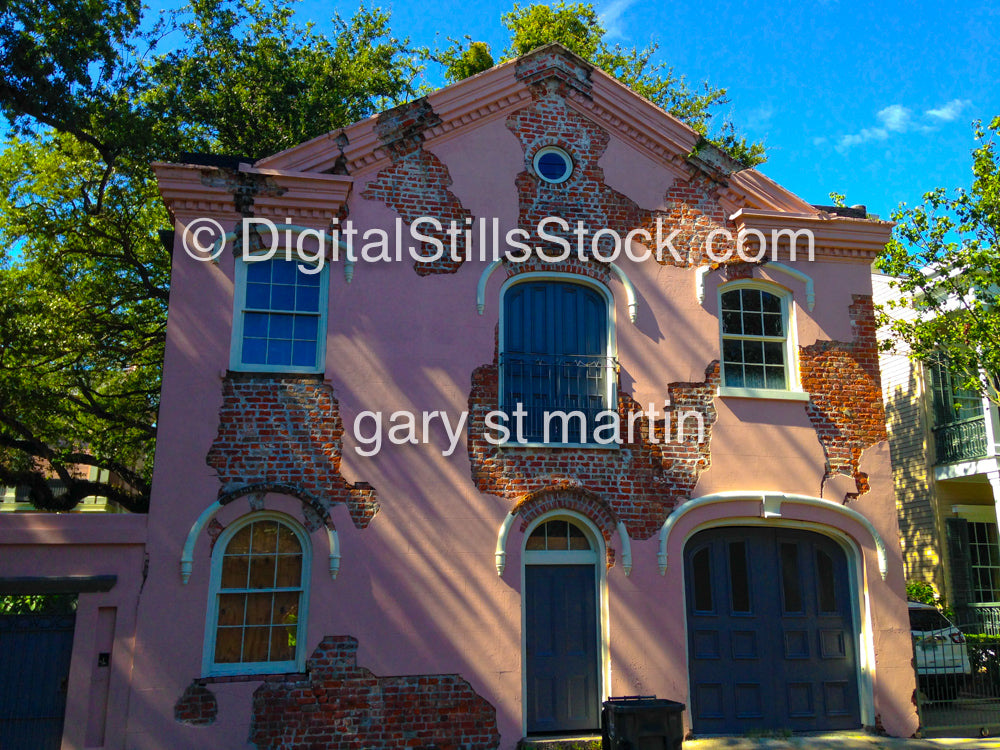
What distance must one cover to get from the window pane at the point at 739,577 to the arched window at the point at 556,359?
2590mm

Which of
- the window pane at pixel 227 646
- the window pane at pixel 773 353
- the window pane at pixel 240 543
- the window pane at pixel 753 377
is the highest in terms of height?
the window pane at pixel 773 353

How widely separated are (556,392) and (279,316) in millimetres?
3841

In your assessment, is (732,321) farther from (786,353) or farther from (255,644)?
(255,644)

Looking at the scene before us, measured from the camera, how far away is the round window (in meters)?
12.2

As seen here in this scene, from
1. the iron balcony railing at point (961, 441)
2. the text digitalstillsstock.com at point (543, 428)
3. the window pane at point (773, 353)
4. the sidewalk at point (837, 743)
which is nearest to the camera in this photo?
the sidewalk at point (837, 743)

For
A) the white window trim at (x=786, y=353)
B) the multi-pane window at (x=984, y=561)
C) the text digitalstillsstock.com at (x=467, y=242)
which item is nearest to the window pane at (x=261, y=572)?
the text digitalstillsstock.com at (x=467, y=242)

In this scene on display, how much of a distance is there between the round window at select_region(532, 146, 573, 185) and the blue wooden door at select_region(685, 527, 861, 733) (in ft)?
18.1

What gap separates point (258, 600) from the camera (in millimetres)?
10094

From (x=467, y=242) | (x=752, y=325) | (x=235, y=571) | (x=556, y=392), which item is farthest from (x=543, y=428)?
(x=235, y=571)

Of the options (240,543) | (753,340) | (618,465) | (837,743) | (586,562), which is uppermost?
(753,340)

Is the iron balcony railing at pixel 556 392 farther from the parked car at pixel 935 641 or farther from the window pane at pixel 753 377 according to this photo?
the parked car at pixel 935 641

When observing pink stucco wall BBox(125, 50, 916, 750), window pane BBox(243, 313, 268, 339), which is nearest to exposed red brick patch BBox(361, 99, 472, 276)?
pink stucco wall BBox(125, 50, 916, 750)

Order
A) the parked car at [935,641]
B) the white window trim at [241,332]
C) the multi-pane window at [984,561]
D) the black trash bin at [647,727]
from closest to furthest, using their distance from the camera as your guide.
Answer: the black trash bin at [647,727] < the white window trim at [241,332] < the parked car at [935,641] < the multi-pane window at [984,561]

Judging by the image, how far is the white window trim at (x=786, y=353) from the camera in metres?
11.9
